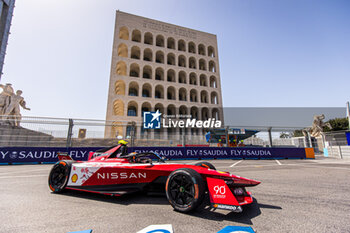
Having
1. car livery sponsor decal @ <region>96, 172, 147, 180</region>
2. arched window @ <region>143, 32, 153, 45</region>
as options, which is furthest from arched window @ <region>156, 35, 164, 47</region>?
car livery sponsor decal @ <region>96, 172, 147, 180</region>

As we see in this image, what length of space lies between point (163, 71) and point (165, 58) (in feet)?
10.8

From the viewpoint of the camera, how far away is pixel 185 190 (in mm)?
2236

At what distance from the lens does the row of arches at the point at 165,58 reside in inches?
1378

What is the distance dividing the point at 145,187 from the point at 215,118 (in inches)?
1396

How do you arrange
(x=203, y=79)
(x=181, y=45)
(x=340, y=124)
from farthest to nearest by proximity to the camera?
(x=340, y=124) → (x=181, y=45) → (x=203, y=79)

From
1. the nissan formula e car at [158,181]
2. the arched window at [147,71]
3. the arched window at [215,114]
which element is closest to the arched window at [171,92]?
the arched window at [147,71]

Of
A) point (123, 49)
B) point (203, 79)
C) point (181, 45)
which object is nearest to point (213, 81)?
point (203, 79)

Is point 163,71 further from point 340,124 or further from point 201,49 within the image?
point 340,124

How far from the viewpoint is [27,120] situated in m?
10.8

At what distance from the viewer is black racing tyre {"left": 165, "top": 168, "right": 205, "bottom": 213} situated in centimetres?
205

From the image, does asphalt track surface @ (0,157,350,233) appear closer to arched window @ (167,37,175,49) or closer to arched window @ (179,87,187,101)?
arched window @ (179,87,187,101)

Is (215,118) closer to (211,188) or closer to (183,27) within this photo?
(183,27)

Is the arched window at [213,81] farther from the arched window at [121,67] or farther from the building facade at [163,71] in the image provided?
the arched window at [121,67]

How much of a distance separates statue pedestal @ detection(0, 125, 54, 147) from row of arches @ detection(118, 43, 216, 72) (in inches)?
1056
